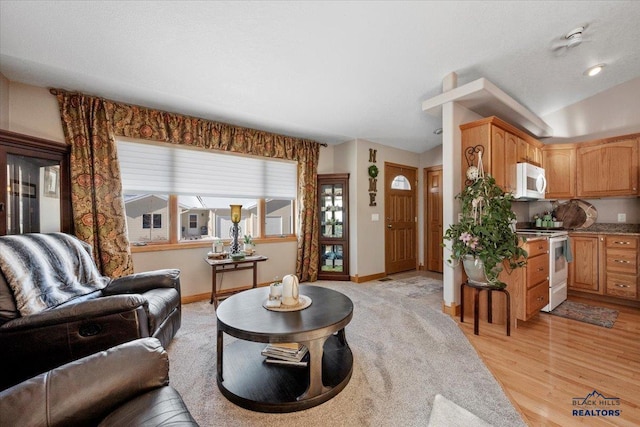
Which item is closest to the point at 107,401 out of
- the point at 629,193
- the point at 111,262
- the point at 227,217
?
the point at 111,262

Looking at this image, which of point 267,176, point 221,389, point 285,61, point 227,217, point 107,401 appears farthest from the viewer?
point 267,176

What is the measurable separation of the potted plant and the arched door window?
8.04ft

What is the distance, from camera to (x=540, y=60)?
2902 millimetres

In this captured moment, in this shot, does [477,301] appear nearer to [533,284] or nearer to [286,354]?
[533,284]

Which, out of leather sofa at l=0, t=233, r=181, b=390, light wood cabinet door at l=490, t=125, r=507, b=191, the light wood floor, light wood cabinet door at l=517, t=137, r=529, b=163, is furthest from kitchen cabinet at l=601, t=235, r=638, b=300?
leather sofa at l=0, t=233, r=181, b=390

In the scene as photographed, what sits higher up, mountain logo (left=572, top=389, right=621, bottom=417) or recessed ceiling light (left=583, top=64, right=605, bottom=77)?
recessed ceiling light (left=583, top=64, right=605, bottom=77)

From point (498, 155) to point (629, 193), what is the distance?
6.74 feet

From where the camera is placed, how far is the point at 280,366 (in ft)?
6.24

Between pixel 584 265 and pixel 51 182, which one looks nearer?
pixel 51 182

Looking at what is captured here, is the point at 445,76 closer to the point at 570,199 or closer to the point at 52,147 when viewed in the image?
the point at 570,199

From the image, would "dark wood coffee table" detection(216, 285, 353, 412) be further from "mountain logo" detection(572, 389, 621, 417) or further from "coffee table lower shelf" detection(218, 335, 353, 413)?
"mountain logo" detection(572, 389, 621, 417)

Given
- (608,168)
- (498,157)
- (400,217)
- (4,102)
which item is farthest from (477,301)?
(4,102)

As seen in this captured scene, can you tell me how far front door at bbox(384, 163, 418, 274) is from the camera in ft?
16.6

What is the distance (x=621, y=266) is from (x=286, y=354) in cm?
426
